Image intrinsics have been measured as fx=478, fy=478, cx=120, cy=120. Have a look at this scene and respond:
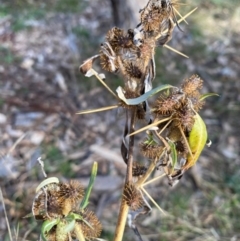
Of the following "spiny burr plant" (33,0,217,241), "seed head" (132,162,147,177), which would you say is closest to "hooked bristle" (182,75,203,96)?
"spiny burr plant" (33,0,217,241)

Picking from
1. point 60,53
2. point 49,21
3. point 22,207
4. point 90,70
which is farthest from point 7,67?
point 90,70

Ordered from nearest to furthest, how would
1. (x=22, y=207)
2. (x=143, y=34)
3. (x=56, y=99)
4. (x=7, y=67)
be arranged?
1. (x=143, y=34)
2. (x=22, y=207)
3. (x=56, y=99)
4. (x=7, y=67)

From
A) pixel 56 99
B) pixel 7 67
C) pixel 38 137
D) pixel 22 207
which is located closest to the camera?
pixel 22 207

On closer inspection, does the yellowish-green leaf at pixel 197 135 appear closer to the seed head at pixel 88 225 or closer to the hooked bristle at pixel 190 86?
the hooked bristle at pixel 190 86

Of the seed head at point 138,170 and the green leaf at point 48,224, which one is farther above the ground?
the green leaf at point 48,224

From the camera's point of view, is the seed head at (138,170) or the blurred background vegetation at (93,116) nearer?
the seed head at (138,170)

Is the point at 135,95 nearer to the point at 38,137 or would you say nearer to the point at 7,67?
the point at 38,137

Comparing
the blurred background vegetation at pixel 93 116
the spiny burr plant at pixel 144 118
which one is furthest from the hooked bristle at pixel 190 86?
the blurred background vegetation at pixel 93 116
